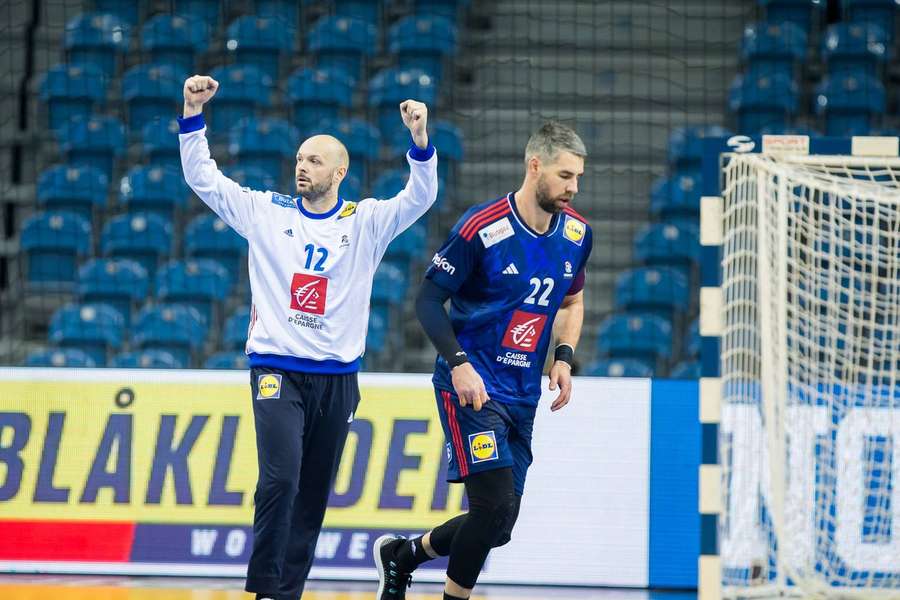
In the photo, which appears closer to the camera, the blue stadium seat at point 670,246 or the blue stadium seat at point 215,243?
the blue stadium seat at point 670,246

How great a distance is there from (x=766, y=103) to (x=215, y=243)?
5025mm

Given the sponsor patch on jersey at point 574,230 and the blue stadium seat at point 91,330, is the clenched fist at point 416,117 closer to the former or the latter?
the sponsor patch on jersey at point 574,230

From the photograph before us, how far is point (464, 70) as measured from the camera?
12.4m

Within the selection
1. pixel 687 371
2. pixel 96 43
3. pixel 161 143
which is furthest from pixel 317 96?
pixel 687 371

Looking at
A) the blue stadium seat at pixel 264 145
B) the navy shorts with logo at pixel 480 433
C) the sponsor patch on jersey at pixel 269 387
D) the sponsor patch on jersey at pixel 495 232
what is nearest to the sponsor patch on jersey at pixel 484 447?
the navy shorts with logo at pixel 480 433

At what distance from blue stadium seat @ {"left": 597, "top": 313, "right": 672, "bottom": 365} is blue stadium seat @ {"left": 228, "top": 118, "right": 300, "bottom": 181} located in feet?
10.6

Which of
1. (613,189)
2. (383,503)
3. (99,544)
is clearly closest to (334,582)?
(383,503)

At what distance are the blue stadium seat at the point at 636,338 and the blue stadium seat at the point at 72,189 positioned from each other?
15.2ft

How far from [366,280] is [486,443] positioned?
1043mm

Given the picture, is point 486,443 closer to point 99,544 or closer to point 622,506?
point 622,506

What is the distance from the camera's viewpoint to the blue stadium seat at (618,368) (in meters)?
9.48

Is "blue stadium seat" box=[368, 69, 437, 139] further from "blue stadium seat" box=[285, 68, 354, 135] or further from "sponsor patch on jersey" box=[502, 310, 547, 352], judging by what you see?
"sponsor patch on jersey" box=[502, 310, 547, 352]

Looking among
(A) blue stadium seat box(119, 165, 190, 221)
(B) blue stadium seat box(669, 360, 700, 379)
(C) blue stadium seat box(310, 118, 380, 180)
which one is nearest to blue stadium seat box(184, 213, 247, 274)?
(A) blue stadium seat box(119, 165, 190, 221)

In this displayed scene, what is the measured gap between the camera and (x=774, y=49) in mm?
11594
